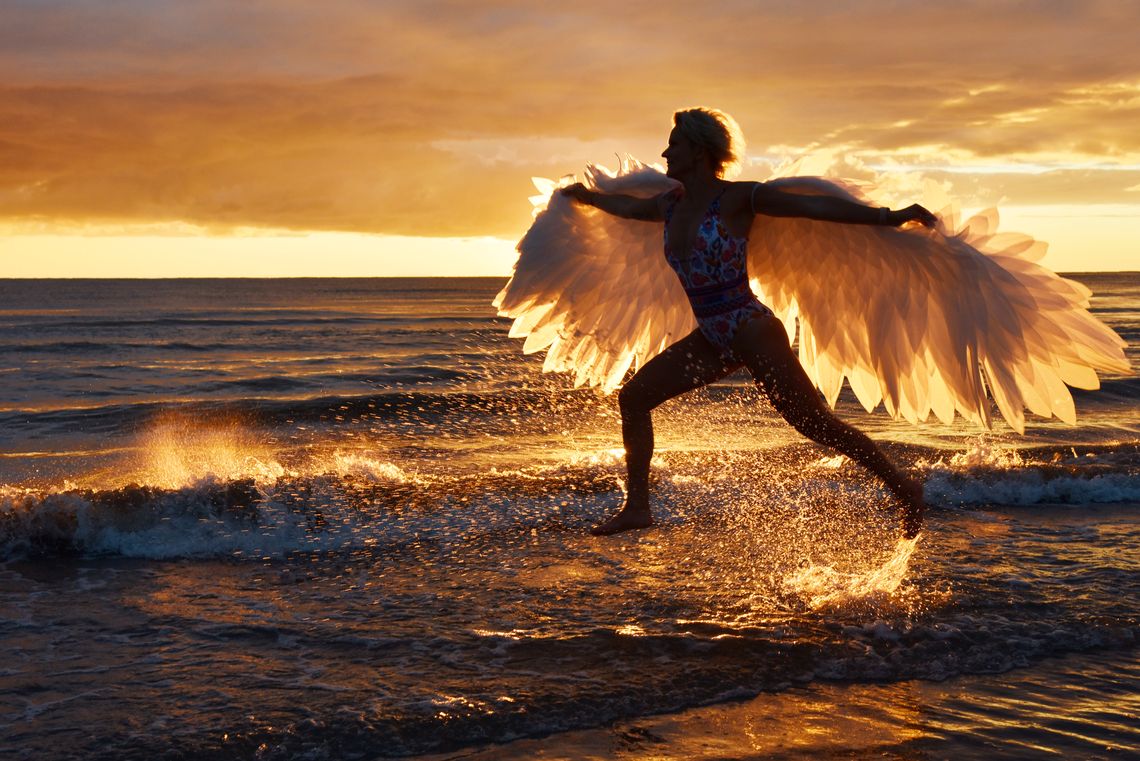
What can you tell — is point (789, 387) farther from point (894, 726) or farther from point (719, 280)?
point (894, 726)

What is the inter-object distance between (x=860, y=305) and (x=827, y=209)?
3.18 feet

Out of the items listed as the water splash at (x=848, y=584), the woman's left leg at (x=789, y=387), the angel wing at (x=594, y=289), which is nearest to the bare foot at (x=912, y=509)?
the water splash at (x=848, y=584)

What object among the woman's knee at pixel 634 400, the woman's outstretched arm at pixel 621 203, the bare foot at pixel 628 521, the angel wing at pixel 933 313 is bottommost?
the bare foot at pixel 628 521

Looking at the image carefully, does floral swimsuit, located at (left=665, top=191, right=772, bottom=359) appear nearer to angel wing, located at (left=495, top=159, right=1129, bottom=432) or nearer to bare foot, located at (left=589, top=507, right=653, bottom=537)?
angel wing, located at (left=495, top=159, right=1129, bottom=432)

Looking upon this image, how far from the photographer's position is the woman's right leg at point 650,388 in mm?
5863

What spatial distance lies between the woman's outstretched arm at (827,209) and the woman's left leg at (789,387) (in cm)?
57

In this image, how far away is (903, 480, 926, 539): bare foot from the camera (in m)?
6.03

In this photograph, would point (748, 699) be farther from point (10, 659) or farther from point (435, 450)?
point (435, 450)

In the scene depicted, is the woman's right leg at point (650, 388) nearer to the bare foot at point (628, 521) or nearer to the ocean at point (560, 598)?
the bare foot at point (628, 521)

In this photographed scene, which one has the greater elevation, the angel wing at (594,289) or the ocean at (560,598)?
the angel wing at (594,289)

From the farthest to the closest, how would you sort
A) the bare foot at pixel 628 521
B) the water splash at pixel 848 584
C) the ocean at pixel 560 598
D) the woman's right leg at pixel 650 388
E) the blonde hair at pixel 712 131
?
the water splash at pixel 848 584
the bare foot at pixel 628 521
the woman's right leg at pixel 650 388
the blonde hair at pixel 712 131
the ocean at pixel 560 598

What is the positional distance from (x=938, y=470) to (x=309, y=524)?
591 cm

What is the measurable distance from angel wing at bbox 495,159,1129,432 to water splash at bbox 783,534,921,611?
3.42 ft

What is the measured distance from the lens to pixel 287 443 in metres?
13.7
